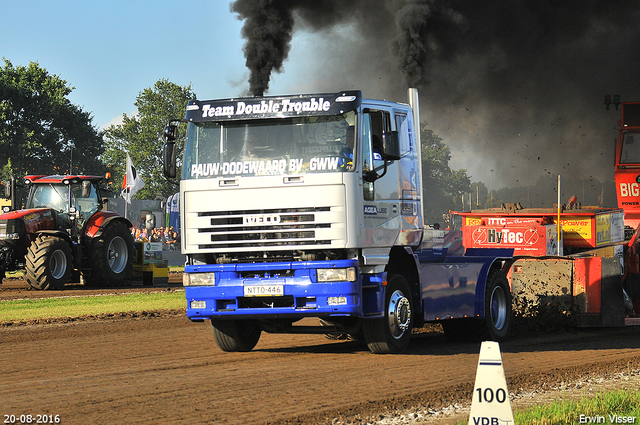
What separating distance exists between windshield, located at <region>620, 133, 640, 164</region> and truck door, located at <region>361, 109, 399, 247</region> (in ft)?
35.8

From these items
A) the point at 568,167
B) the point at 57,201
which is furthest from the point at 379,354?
the point at 568,167

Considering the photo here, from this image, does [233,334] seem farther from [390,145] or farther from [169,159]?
[390,145]

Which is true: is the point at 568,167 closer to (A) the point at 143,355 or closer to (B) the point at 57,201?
(B) the point at 57,201

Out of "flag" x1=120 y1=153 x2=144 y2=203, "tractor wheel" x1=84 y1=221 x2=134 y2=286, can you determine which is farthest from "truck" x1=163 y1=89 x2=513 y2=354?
"flag" x1=120 y1=153 x2=144 y2=203

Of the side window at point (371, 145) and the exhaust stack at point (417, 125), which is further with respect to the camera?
the exhaust stack at point (417, 125)

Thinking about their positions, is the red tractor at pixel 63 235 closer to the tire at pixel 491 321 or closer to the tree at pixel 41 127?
the tire at pixel 491 321

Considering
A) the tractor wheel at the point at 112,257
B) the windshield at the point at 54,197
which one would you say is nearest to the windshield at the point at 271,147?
the tractor wheel at the point at 112,257

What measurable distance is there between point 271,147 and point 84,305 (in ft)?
31.1

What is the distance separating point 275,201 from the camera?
9742 millimetres

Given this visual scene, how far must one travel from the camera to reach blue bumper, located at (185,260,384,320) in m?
9.60

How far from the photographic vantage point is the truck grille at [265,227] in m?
9.67

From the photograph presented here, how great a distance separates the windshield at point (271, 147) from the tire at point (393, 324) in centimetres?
169

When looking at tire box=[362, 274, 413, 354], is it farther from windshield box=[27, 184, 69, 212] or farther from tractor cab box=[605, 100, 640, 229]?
windshield box=[27, 184, 69, 212]

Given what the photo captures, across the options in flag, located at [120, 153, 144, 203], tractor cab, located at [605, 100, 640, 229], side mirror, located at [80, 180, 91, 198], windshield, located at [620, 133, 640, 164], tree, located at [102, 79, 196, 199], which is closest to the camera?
tractor cab, located at [605, 100, 640, 229]
